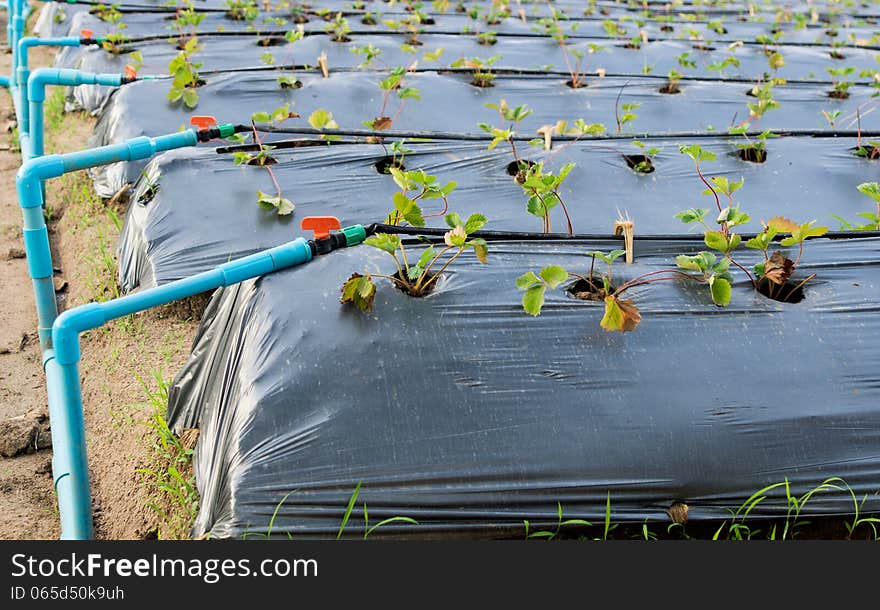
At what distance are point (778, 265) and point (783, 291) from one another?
0.09 m

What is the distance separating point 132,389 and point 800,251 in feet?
7.06

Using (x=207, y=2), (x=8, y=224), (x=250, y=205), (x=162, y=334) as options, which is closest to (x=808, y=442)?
(x=250, y=205)

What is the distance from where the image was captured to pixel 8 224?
158 inches

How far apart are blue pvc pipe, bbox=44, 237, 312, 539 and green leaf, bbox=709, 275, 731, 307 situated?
1.15m

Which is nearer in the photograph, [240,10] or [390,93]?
[390,93]

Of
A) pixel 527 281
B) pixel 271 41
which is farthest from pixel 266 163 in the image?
pixel 271 41

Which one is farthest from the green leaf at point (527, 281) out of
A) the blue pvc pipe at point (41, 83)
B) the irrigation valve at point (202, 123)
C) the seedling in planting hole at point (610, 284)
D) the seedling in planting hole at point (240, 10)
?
the seedling in planting hole at point (240, 10)

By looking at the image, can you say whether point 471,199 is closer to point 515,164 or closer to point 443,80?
point 515,164

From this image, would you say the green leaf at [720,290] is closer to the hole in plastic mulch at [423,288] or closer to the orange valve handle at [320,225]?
the hole in plastic mulch at [423,288]

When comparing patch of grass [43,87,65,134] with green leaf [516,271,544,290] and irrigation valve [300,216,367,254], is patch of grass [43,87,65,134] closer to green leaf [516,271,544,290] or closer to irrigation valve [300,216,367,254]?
irrigation valve [300,216,367,254]

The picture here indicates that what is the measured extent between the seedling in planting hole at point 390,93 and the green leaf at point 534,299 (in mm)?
1928

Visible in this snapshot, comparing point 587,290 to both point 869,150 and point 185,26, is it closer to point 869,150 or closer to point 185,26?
point 869,150

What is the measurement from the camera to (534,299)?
1.91m

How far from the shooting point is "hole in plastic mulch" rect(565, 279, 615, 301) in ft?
6.91
